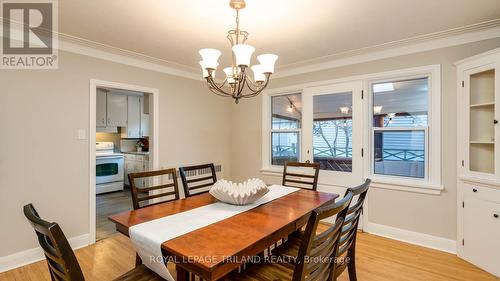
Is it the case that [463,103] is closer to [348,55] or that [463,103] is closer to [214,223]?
[348,55]

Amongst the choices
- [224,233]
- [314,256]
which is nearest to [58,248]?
[224,233]

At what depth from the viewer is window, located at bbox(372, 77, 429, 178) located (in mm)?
2859

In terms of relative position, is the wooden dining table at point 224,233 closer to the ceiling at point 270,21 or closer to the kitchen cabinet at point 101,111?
the ceiling at point 270,21

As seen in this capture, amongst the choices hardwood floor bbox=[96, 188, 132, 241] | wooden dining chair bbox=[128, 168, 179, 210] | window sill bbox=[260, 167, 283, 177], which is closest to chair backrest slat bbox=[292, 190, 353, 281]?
wooden dining chair bbox=[128, 168, 179, 210]

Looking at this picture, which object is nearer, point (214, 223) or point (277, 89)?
point (214, 223)

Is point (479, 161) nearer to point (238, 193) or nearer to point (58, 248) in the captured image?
point (238, 193)

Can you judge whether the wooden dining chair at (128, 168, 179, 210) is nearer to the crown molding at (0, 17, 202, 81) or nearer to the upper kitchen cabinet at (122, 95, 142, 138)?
the upper kitchen cabinet at (122, 95, 142, 138)

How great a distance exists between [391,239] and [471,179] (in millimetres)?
1084

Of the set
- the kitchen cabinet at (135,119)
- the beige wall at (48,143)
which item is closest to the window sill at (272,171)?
the beige wall at (48,143)

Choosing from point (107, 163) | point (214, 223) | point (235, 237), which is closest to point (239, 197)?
point (214, 223)

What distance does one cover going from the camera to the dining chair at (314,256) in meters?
1.06

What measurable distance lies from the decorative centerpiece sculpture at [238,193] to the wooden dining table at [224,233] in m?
0.10

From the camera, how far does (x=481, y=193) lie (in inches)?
90.0

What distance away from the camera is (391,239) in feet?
9.57
